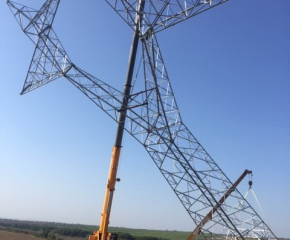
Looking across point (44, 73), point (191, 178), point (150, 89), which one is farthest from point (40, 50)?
point (191, 178)

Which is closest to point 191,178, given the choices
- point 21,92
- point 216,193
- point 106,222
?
point 216,193

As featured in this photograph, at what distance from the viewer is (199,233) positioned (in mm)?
21859

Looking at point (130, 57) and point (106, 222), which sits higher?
point (130, 57)

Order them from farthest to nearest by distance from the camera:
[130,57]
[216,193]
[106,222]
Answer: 1. [216,193]
2. [130,57]
3. [106,222]

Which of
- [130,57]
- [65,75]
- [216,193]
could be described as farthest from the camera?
[216,193]

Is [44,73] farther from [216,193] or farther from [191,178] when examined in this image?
[216,193]

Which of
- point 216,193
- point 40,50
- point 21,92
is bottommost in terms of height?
point 216,193

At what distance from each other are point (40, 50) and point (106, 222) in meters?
11.1

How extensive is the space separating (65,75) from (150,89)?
5.13m

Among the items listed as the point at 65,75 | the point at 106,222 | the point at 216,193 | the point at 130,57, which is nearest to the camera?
the point at 106,222

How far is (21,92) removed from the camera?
2091 cm

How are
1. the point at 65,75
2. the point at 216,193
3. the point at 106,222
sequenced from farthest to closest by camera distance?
the point at 216,193
the point at 65,75
the point at 106,222

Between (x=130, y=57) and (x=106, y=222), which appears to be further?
(x=130, y=57)

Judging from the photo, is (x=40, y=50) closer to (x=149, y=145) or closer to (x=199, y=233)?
(x=149, y=145)
